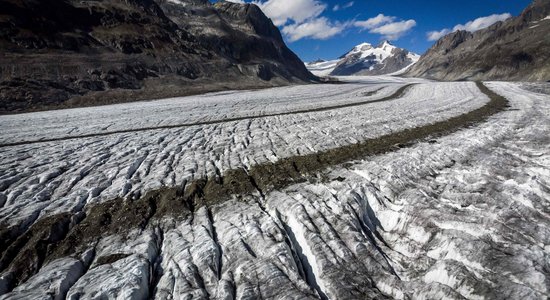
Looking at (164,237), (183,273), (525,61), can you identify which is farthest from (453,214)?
(525,61)

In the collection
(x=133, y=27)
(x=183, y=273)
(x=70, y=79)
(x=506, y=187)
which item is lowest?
(x=183, y=273)

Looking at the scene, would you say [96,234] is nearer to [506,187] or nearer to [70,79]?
[506,187]

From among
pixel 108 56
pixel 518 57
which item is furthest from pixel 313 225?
pixel 518 57

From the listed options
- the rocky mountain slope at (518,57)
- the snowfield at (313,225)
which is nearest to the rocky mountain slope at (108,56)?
the snowfield at (313,225)

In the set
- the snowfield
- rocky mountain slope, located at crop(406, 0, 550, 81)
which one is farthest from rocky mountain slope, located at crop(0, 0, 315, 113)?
rocky mountain slope, located at crop(406, 0, 550, 81)

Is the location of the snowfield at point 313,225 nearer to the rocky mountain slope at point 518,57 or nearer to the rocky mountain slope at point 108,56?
the rocky mountain slope at point 108,56

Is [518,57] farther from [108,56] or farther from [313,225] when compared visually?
[313,225]
